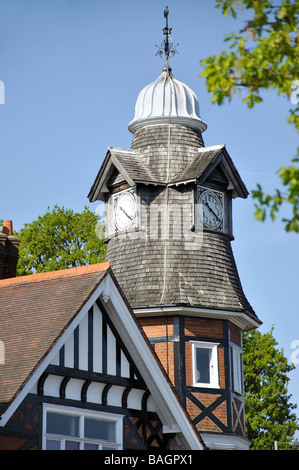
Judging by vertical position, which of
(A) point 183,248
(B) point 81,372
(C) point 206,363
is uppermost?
(A) point 183,248

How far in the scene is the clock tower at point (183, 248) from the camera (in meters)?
31.8

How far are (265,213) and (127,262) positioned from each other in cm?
2156

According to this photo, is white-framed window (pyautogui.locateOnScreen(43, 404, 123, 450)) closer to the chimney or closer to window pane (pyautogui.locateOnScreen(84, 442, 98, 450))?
window pane (pyautogui.locateOnScreen(84, 442, 98, 450))

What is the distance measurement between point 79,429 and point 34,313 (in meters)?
2.66

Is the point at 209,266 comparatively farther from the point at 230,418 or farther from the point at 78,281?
the point at 78,281

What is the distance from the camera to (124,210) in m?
34.2

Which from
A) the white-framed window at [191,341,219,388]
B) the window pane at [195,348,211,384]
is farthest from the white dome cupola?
the window pane at [195,348,211,384]

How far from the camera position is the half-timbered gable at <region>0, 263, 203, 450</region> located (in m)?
19.9

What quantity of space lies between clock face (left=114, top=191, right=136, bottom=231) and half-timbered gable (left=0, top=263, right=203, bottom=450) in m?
10.7

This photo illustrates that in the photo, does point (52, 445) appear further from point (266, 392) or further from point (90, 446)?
point (266, 392)

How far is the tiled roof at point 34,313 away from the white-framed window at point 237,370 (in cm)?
1156

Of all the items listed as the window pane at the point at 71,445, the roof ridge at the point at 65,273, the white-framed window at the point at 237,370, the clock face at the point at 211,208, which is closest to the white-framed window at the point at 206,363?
the white-framed window at the point at 237,370

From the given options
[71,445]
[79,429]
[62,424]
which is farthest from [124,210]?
[71,445]
